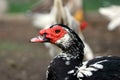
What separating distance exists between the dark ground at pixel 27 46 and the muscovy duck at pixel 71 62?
220 cm

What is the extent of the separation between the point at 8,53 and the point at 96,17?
272cm

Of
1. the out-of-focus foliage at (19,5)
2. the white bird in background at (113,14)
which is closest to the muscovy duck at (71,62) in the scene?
the white bird in background at (113,14)

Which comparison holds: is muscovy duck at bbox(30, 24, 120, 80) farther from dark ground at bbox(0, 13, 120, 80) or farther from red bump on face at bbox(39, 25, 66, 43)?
dark ground at bbox(0, 13, 120, 80)

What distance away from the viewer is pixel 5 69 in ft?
25.1

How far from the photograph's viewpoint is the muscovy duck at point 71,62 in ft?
15.9

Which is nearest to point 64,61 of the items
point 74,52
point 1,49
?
point 74,52

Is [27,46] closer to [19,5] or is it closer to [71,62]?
[19,5]

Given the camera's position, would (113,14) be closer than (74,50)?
No

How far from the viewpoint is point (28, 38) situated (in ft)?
31.9

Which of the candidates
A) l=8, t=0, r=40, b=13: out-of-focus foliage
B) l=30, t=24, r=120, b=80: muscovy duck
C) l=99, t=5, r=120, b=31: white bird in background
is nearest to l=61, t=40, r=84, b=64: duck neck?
l=30, t=24, r=120, b=80: muscovy duck

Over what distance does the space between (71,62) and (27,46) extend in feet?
14.2

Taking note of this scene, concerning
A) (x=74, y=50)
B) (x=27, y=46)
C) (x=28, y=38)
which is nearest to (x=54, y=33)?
(x=74, y=50)

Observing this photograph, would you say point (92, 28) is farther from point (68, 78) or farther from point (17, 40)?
point (68, 78)

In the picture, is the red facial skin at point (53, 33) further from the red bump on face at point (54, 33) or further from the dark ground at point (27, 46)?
the dark ground at point (27, 46)
